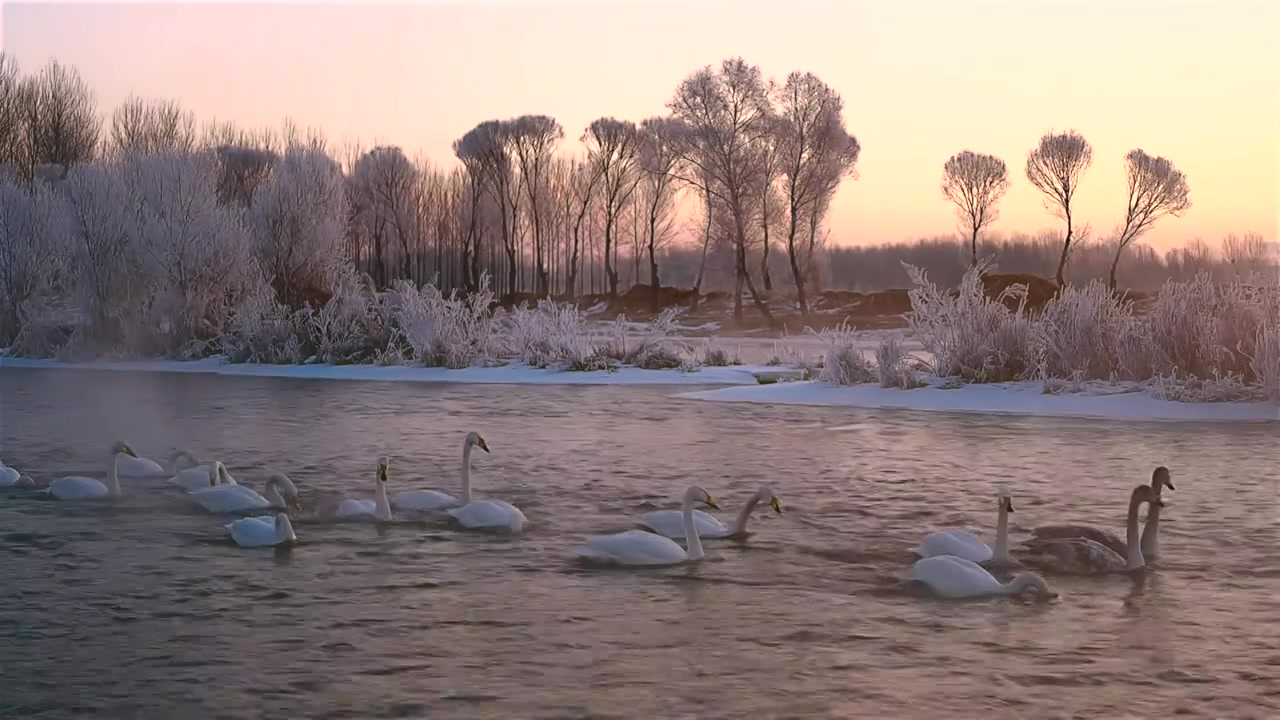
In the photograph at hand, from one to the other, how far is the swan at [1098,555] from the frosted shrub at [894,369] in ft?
40.7

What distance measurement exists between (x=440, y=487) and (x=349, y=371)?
51.7 feet

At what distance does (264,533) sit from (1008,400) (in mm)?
12810

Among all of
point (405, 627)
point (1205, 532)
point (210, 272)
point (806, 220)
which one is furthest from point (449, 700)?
point (806, 220)

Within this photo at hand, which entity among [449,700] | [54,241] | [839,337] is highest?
[54,241]

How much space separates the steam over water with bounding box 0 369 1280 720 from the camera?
5.84 m

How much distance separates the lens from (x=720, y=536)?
932cm

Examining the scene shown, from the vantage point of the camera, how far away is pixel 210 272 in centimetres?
3203

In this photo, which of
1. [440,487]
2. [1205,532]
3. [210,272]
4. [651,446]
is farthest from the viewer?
[210,272]

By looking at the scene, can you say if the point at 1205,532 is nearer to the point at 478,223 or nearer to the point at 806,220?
the point at 806,220

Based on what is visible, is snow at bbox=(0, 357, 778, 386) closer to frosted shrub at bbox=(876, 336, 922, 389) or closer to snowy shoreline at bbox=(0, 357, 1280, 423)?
snowy shoreline at bbox=(0, 357, 1280, 423)

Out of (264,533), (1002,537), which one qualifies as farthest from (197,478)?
(1002,537)

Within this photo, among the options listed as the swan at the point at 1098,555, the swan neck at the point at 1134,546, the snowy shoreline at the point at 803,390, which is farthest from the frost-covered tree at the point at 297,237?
the swan neck at the point at 1134,546

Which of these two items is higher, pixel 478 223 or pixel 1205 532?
pixel 478 223

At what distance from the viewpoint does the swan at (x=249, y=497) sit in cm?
1025
